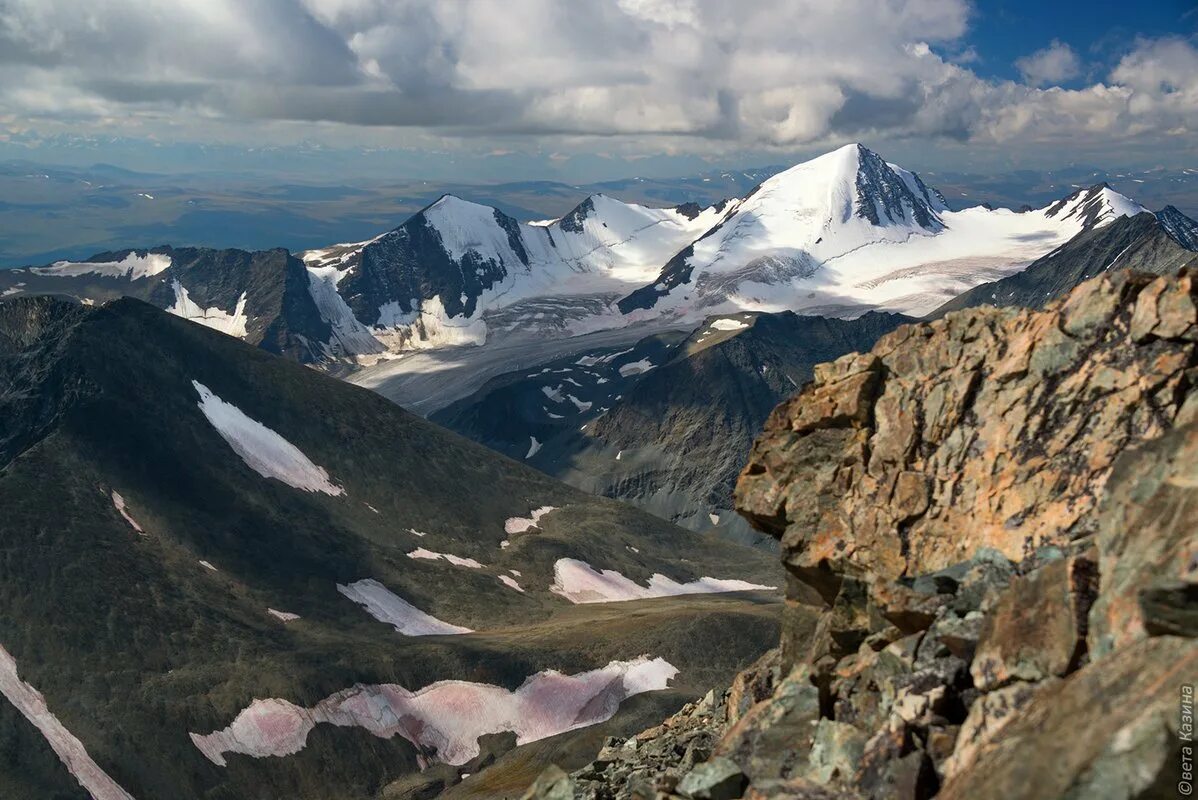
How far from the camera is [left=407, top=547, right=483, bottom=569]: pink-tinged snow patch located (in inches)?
4166

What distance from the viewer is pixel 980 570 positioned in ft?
65.9

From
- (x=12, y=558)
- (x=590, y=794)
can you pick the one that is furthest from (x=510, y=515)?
(x=590, y=794)

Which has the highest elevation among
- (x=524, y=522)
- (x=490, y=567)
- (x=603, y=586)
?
(x=524, y=522)

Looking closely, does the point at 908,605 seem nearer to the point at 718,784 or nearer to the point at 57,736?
the point at 718,784

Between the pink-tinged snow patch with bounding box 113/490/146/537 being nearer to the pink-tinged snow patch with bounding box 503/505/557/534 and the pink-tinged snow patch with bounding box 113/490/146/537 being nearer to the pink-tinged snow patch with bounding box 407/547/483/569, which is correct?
the pink-tinged snow patch with bounding box 407/547/483/569

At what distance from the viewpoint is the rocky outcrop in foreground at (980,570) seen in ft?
44.9

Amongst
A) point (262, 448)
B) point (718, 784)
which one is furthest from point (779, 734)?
point (262, 448)

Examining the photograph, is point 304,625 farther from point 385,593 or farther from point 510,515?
point 510,515

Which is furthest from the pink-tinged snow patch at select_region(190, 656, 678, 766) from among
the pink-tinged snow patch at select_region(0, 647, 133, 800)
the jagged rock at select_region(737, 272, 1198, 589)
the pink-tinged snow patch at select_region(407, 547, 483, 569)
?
the jagged rock at select_region(737, 272, 1198, 589)

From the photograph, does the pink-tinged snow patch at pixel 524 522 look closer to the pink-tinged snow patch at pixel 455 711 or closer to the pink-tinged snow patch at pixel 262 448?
the pink-tinged snow patch at pixel 262 448

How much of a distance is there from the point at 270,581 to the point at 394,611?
12.2 meters

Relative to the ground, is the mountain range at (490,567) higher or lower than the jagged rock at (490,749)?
higher

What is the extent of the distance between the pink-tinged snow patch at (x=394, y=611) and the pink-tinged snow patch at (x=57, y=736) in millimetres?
30767

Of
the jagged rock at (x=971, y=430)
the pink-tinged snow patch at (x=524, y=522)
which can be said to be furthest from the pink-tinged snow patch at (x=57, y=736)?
the pink-tinged snow patch at (x=524, y=522)
